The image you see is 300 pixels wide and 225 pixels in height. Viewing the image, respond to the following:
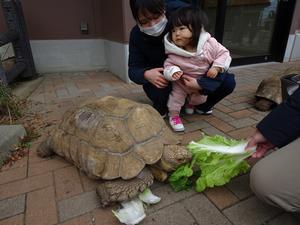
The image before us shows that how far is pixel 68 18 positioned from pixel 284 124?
179 inches

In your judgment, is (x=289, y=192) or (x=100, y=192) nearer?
(x=289, y=192)

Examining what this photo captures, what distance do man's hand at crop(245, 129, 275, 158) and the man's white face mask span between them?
4.52 feet

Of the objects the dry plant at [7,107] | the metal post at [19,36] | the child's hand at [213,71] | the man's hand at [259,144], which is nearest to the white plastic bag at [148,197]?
the man's hand at [259,144]

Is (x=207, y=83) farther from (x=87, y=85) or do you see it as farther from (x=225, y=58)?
(x=87, y=85)

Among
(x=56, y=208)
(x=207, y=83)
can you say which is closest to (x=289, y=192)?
(x=207, y=83)

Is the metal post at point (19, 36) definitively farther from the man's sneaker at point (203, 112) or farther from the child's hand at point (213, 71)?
the child's hand at point (213, 71)

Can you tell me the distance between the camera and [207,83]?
2.35m

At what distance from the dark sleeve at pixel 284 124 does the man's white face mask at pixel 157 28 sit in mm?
1403

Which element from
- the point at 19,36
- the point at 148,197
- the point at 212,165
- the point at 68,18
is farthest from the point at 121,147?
the point at 68,18

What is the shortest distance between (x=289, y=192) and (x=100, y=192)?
1.13 metres

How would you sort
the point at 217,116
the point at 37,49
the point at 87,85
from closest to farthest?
the point at 217,116
the point at 87,85
the point at 37,49

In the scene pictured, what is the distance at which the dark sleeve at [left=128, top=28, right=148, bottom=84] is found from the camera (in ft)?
8.60

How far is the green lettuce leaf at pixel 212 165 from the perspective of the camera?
5.48 ft

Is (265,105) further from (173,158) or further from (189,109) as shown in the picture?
(173,158)
